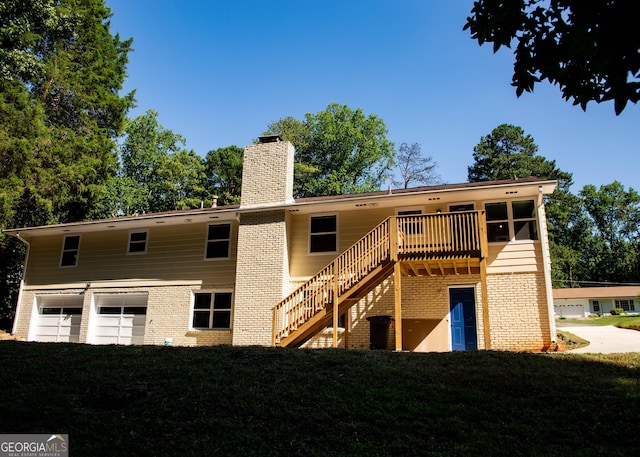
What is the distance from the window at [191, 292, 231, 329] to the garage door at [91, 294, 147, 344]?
8.07 ft

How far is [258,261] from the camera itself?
1578 cm

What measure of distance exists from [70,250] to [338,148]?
25.9 metres

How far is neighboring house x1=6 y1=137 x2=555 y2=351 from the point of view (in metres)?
13.5

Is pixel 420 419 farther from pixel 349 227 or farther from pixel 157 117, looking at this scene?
pixel 157 117

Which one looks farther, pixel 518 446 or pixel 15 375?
pixel 15 375

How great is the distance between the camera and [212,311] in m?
16.9

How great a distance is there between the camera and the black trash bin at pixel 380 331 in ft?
46.5

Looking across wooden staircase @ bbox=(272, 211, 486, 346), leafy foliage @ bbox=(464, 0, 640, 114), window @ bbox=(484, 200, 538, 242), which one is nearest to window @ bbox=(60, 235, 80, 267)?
wooden staircase @ bbox=(272, 211, 486, 346)

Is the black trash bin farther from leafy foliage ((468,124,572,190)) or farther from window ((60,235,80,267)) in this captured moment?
leafy foliage ((468,124,572,190))

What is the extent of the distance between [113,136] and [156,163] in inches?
382

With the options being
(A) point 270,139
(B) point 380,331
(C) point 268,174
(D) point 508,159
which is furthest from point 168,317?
(D) point 508,159

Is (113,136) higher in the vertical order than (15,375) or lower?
higher

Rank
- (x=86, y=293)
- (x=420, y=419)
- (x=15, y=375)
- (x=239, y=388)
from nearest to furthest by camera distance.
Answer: (x=420, y=419) → (x=239, y=388) → (x=15, y=375) → (x=86, y=293)

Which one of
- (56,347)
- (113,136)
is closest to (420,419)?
(56,347)
